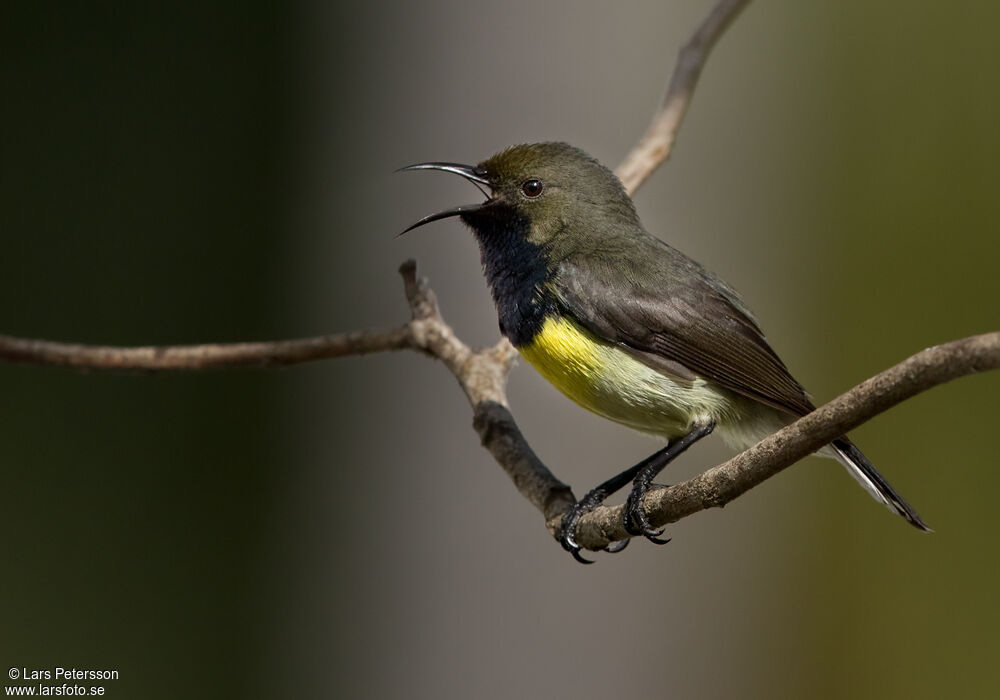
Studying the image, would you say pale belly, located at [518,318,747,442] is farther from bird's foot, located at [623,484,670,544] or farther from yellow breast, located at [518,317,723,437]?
bird's foot, located at [623,484,670,544]

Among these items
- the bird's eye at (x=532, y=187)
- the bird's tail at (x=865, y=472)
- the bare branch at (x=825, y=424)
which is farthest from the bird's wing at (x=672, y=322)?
the bare branch at (x=825, y=424)

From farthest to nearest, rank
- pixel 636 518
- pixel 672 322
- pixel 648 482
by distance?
pixel 672 322 < pixel 648 482 < pixel 636 518

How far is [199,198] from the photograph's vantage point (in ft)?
15.9

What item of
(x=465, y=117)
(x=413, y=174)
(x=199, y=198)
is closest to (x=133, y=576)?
(x=199, y=198)

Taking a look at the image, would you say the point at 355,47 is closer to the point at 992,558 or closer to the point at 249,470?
the point at 249,470

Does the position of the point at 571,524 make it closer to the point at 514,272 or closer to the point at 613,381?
the point at 613,381

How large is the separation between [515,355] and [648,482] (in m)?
0.83

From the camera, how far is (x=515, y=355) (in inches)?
113

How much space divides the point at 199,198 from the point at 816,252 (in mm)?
2661

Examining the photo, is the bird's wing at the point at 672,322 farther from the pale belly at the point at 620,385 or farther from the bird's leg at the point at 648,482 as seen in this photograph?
the bird's leg at the point at 648,482

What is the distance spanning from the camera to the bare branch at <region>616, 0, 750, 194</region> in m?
3.18

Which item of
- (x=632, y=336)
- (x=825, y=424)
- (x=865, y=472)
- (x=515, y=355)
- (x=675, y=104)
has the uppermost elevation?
(x=675, y=104)

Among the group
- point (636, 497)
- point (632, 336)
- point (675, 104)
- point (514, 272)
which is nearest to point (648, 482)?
point (636, 497)

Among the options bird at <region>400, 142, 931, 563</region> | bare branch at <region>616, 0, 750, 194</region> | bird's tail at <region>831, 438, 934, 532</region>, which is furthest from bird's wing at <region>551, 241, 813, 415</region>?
bare branch at <region>616, 0, 750, 194</region>
